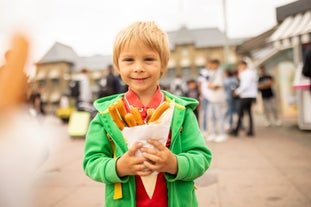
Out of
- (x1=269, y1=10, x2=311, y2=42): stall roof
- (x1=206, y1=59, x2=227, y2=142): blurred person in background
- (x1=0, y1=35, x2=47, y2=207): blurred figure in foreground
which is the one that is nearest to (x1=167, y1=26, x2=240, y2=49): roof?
(x1=269, y1=10, x2=311, y2=42): stall roof

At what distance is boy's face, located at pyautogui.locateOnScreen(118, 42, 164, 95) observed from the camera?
123 centimetres

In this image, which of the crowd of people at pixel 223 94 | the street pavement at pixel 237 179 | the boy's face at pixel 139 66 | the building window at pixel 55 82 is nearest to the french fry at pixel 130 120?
the boy's face at pixel 139 66

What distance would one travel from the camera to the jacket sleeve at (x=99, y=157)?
3.81 feet

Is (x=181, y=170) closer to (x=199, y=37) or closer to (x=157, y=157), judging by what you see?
(x=157, y=157)

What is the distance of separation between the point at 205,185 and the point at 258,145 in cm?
265

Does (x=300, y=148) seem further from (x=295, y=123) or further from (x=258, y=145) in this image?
(x=295, y=123)

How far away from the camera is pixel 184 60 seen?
47.0 meters

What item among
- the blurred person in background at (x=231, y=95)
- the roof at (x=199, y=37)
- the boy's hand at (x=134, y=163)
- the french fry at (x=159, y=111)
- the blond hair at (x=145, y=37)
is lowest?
the blurred person in background at (x=231, y=95)

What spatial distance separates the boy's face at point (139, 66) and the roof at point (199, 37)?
45.4 m

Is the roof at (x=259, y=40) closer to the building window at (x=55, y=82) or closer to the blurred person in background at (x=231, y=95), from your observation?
the blurred person in background at (x=231, y=95)

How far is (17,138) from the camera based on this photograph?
4.31 feet

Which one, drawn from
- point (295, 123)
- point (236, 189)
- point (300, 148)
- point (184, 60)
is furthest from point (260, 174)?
point (184, 60)

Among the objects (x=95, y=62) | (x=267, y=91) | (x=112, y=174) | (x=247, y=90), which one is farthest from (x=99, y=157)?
(x=95, y=62)

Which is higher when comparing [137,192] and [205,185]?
[137,192]
